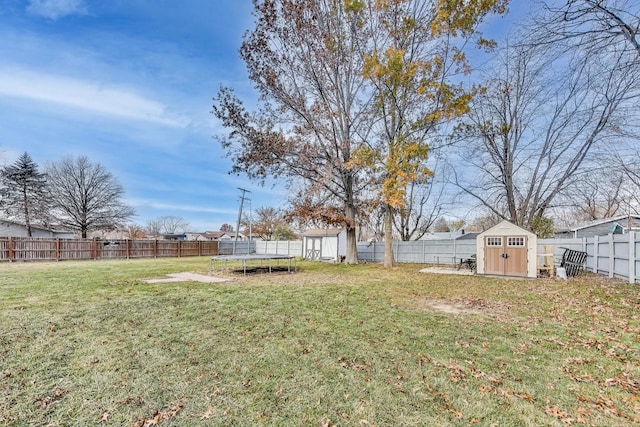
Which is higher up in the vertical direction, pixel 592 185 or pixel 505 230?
pixel 592 185

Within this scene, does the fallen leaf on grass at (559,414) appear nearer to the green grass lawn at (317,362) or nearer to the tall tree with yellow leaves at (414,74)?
the green grass lawn at (317,362)

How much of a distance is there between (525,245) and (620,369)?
854 centimetres

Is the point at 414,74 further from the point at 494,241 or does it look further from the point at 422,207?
the point at 422,207

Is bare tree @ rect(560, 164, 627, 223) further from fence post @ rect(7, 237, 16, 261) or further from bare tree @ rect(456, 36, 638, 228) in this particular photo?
fence post @ rect(7, 237, 16, 261)

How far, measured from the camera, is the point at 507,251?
11.1 m

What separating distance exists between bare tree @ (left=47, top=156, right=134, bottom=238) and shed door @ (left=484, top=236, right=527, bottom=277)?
30104 mm

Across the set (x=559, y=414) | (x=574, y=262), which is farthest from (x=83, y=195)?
(x=574, y=262)

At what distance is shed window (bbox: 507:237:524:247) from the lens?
1084 centimetres

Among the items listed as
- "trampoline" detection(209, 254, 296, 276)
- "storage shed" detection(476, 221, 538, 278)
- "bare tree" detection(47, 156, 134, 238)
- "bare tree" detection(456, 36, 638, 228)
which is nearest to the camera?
"storage shed" detection(476, 221, 538, 278)

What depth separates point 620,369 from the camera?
323 cm

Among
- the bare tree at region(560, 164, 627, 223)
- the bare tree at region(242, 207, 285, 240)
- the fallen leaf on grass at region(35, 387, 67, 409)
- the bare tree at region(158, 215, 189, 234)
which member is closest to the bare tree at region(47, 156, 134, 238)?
the bare tree at region(242, 207, 285, 240)

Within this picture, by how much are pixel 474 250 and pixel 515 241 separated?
5.19m

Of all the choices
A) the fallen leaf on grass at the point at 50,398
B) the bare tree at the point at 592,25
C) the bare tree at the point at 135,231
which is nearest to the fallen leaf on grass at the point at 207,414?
the fallen leaf on grass at the point at 50,398

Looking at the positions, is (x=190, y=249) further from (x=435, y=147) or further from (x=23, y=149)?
(x=435, y=147)
